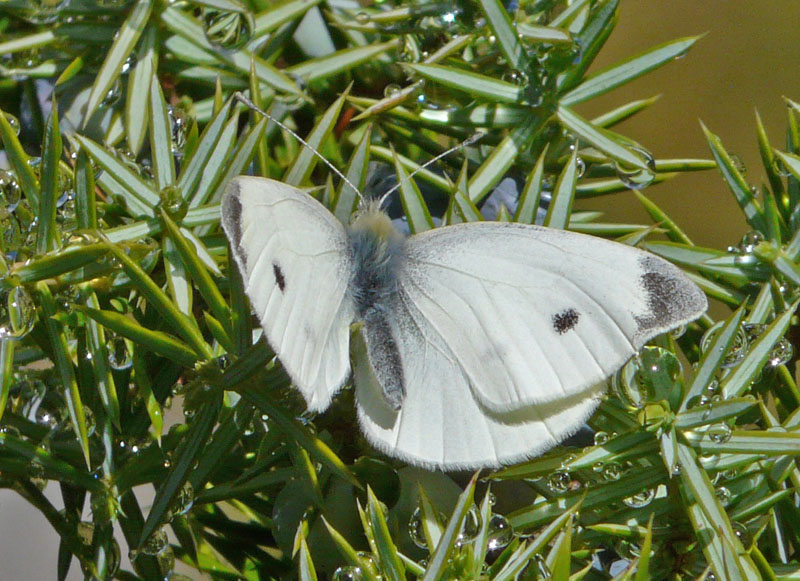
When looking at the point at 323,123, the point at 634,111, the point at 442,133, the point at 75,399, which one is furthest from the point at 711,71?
the point at 75,399

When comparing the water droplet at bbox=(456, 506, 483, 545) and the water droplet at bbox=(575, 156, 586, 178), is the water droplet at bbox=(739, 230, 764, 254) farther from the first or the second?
the water droplet at bbox=(456, 506, 483, 545)

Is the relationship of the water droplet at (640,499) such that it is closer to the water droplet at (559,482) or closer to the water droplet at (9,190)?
the water droplet at (559,482)

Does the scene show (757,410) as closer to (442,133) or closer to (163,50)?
(442,133)

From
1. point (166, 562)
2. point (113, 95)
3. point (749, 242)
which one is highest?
point (113, 95)

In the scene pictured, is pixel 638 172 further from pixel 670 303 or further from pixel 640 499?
pixel 640 499

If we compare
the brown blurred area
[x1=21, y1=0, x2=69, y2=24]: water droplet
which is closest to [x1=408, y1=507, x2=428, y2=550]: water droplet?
[x1=21, y1=0, x2=69, y2=24]: water droplet

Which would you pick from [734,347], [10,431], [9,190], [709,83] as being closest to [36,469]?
[10,431]

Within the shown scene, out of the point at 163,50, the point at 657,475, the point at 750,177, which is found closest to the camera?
the point at 657,475

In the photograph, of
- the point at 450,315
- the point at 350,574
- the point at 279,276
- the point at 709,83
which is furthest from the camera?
the point at 709,83
